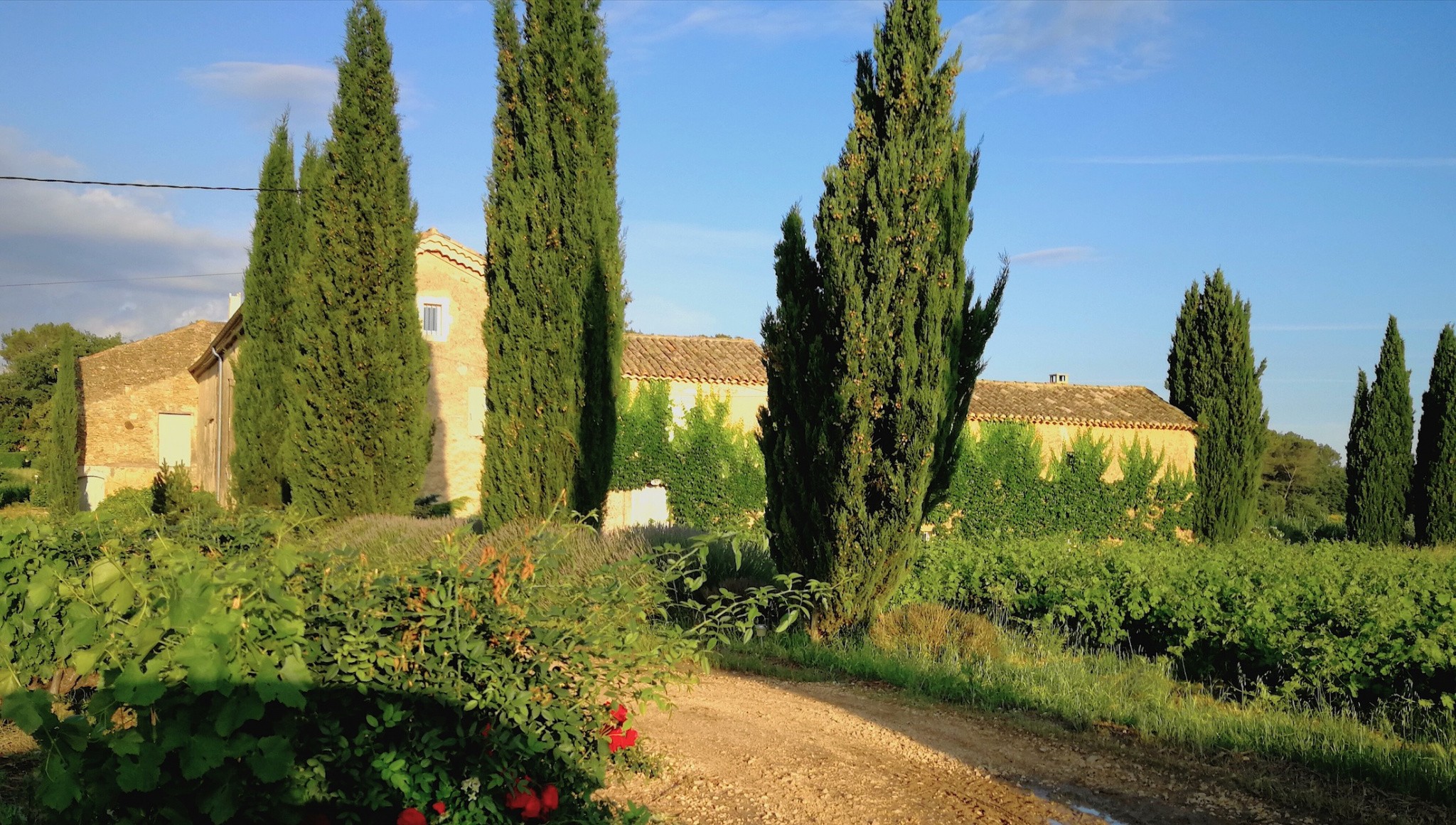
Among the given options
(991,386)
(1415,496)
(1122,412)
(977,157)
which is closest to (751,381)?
(991,386)

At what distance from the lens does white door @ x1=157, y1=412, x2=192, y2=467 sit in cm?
3191

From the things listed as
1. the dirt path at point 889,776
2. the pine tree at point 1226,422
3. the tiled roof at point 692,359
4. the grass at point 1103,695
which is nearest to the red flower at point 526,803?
the dirt path at point 889,776

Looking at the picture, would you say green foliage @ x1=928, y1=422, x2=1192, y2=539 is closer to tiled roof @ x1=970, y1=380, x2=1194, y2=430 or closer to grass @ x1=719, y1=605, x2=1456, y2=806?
tiled roof @ x1=970, y1=380, x2=1194, y2=430

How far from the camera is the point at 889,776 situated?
4.56 m

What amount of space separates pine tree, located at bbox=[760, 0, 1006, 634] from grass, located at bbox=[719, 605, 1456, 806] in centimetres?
87

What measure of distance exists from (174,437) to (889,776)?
33712 millimetres

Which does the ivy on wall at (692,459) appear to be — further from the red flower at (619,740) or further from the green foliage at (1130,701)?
the red flower at (619,740)

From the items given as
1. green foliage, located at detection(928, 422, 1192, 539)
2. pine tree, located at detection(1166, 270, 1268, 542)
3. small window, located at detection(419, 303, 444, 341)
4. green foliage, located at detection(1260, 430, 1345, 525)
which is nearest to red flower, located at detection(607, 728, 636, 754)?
small window, located at detection(419, 303, 444, 341)

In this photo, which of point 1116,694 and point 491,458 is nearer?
point 1116,694

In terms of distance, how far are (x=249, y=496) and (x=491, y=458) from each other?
26.2 ft

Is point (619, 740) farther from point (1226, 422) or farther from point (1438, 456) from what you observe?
point (1438, 456)

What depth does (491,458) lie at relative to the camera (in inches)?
456

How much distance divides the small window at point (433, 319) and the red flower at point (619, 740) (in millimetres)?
18221

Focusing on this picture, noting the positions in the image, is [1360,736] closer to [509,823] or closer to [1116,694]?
[1116,694]
